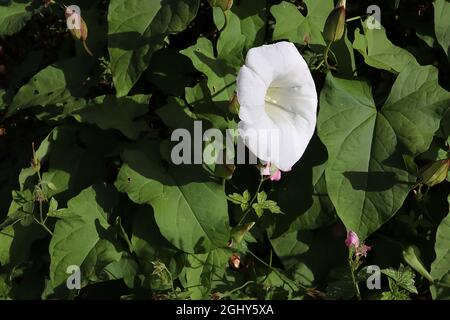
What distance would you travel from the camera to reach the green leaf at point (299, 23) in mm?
1461

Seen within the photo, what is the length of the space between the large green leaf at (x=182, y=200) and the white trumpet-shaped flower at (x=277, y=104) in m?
0.21

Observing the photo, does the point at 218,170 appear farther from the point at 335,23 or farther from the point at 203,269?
the point at 335,23

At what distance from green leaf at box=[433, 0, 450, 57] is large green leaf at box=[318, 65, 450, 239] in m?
0.15

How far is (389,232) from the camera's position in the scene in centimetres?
169

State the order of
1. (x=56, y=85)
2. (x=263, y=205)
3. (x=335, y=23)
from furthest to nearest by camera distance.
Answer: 1. (x=56, y=85)
2. (x=263, y=205)
3. (x=335, y=23)

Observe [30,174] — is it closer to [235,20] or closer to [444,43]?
[235,20]

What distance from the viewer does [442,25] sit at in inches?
59.7

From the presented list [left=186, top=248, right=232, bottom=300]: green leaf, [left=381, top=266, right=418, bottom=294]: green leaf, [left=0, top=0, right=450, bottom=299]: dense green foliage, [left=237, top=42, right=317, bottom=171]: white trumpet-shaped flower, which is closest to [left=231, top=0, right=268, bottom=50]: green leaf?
[left=0, top=0, right=450, bottom=299]: dense green foliage

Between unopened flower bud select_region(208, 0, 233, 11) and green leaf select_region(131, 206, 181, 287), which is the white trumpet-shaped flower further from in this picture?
green leaf select_region(131, 206, 181, 287)

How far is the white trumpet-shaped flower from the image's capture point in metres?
1.20

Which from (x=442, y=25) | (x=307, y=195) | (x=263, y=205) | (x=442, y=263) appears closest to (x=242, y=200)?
(x=263, y=205)

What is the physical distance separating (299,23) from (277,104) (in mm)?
217

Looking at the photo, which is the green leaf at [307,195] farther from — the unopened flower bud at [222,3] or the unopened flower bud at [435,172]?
the unopened flower bud at [222,3]

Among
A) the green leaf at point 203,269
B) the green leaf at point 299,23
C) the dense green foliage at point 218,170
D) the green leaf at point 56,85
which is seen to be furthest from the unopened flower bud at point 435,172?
the green leaf at point 56,85
